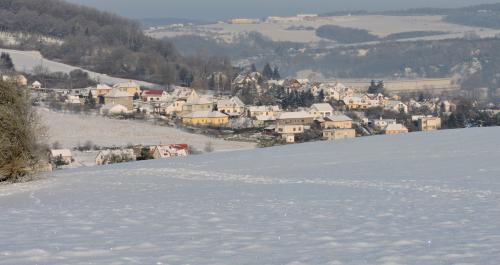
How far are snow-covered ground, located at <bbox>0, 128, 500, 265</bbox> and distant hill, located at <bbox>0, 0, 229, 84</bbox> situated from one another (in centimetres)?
8212

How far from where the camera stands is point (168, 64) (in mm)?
106500

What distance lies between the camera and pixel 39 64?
97.6 m

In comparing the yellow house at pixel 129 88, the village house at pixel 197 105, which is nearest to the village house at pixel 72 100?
the yellow house at pixel 129 88

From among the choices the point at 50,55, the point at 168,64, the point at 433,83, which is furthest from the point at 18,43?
the point at 433,83

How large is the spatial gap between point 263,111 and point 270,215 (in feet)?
202

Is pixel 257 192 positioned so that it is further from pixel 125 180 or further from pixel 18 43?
pixel 18 43

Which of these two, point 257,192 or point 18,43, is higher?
point 18,43

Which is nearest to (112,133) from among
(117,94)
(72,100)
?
(72,100)

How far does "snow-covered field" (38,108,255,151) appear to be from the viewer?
5159 cm

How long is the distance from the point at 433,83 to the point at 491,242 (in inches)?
6568

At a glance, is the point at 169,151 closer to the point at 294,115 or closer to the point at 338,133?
the point at 338,133

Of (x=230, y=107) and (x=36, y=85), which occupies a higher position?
(x=36, y=85)

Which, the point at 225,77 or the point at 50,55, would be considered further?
the point at 50,55

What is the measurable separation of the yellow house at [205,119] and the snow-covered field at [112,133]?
5.01 metres
